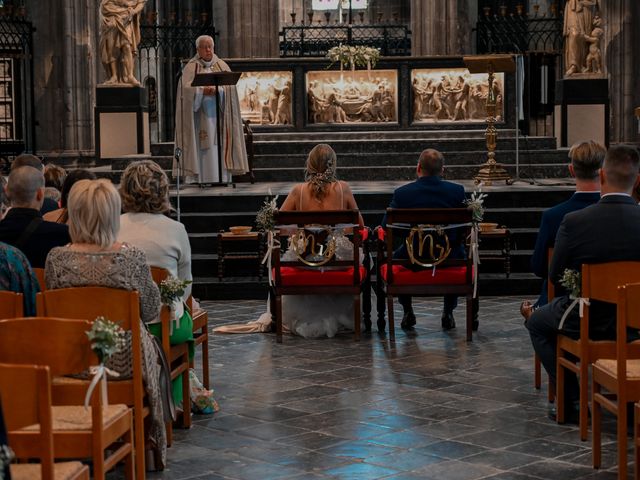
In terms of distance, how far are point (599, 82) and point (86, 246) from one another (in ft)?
44.9

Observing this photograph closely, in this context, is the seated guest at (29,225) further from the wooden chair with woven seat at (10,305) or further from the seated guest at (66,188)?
the wooden chair with woven seat at (10,305)

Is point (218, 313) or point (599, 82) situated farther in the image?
point (599, 82)

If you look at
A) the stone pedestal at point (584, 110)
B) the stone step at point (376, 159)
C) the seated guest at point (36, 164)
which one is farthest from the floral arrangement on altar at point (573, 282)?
the stone pedestal at point (584, 110)

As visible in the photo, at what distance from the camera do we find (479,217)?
30.3 ft

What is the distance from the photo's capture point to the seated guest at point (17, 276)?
5.42m

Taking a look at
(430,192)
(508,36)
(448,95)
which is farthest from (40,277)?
(508,36)

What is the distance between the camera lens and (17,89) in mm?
21516

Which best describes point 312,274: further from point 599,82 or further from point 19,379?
point 599,82

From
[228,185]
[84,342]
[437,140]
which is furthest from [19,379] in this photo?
[437,140]

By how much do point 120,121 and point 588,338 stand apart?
44.0 feet

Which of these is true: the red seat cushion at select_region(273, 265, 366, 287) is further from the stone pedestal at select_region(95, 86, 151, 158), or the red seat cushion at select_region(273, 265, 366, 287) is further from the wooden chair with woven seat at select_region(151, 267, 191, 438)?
the stone pedestal at select_region(95, 86, 151, 158)

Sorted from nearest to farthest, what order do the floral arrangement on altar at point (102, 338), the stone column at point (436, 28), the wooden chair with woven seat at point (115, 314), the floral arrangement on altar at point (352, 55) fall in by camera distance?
the floral arrangement on altar at point (102, 338), the wooden chair with woven seat at point (115, 314), the floral arrangement on altar at point (352, 55), the stone column at point (436, 28)

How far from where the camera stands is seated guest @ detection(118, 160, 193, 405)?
6.56 metres

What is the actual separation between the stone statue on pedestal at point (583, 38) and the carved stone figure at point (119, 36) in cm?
620
